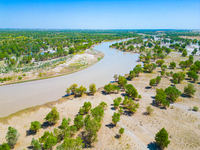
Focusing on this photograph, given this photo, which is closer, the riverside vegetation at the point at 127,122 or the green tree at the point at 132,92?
the riverside vegetation at the point at 127,122

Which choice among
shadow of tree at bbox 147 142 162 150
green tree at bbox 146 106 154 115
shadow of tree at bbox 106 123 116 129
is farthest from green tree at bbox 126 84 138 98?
shadow of tree at bbox 147 142 162 150

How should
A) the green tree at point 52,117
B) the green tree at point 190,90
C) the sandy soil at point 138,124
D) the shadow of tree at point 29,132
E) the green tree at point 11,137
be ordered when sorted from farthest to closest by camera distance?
the green tree at point 190,90 < the green tree at point 52,117 < the shadow of tree at point 29,132 < the sandy soil at point 138,124 < the green tree at point 11,137

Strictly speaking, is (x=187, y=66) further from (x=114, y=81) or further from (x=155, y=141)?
(x=155, y=141)

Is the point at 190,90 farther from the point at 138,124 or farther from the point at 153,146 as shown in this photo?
the point at 153,146

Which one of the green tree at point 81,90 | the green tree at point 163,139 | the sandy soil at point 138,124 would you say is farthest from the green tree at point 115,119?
the green tree at point 81,90

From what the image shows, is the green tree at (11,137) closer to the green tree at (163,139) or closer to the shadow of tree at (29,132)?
the shadow of tree at (29,132)

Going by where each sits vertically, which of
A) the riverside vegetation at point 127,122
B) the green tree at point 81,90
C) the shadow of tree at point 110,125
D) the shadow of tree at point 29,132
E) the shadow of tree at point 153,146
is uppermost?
the green tree at point 81,90

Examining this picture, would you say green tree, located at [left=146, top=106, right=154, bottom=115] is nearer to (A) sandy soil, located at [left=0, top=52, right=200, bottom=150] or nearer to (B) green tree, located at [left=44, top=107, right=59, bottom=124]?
(A) sandy soil, located at [left=0, top=52, right=200, bottom=150]

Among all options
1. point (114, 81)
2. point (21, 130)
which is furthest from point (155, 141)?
point (114, 81)
